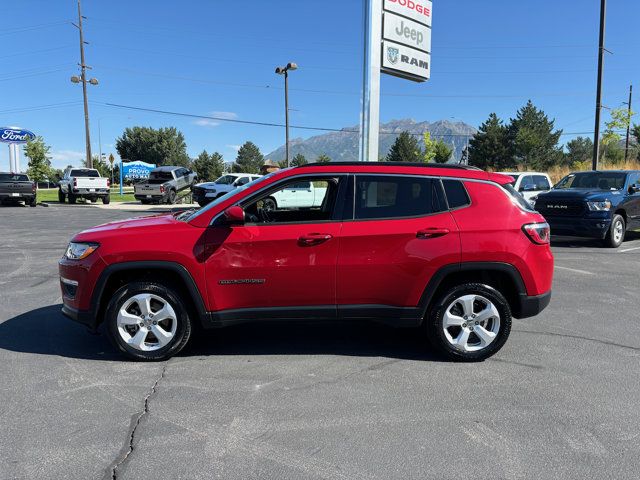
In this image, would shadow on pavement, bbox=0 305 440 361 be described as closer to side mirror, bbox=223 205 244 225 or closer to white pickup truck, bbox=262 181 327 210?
side mirror, bbox=223 205 244 225

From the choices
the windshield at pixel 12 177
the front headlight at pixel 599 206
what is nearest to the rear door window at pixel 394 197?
the front headlight at pixel 599 206

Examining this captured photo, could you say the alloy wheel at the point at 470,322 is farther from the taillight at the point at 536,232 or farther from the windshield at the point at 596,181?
the windshield at the point at 596,181

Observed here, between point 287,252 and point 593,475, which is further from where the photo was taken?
point 287,252

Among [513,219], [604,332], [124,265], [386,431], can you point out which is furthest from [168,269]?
[604,332]

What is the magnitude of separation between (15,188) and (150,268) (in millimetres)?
24429

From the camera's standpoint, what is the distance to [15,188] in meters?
24.0

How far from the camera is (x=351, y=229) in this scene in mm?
4133

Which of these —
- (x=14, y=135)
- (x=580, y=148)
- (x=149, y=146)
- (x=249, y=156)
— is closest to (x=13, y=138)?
(x=14, y=135)

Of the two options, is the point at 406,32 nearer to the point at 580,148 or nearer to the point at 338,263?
the point at 338,263

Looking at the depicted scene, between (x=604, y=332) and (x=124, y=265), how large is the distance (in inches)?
193

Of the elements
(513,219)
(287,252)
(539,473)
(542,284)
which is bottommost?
(539,473)

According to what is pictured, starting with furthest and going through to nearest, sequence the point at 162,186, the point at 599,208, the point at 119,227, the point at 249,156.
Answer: the point at 249,156 → the point at 162,186 → the point at 599,208 → the point at 119,227

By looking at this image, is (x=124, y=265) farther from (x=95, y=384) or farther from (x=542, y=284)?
(x=542, y=284)

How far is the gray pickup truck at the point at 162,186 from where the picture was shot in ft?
89.0
